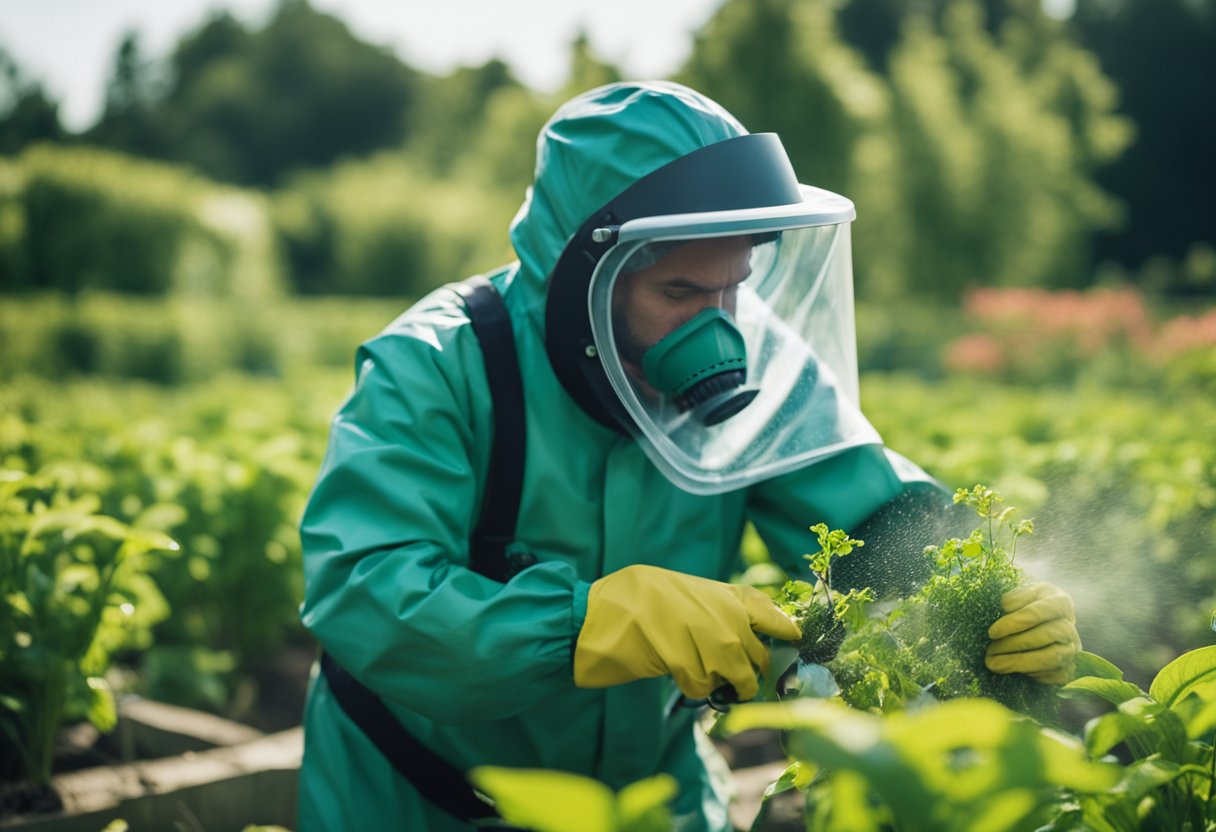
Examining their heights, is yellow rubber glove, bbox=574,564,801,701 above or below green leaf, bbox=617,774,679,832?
below

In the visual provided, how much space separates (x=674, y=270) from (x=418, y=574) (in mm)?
660

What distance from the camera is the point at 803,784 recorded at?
108 cm

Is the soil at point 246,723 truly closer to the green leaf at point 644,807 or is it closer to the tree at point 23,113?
the green leaf at point 644,807

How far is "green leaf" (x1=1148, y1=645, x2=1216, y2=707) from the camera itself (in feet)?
3.67

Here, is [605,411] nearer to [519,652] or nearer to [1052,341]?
[519,652]

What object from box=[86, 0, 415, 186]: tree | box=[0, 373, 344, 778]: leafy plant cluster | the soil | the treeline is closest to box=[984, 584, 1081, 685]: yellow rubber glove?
box=[0, 373, 344, 778]: leafy plant cluster

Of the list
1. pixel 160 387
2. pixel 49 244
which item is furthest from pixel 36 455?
pixel 49 244

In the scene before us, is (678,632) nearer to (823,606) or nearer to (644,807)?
(823,606)

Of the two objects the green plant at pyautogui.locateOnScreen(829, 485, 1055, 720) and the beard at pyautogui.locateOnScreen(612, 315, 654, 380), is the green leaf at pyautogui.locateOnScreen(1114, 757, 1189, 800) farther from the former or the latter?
the beard at pyautogui.locateOnScreen(612, 315, 654, 380)

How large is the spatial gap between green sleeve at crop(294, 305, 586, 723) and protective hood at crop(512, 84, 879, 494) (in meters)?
0.25

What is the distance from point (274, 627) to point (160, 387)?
7.65 m

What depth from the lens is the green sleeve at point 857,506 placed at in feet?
5.53

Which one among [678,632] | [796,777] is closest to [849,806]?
[796,777]

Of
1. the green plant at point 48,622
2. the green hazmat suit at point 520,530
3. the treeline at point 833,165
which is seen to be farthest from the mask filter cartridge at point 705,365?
the treeline at point 833,165
